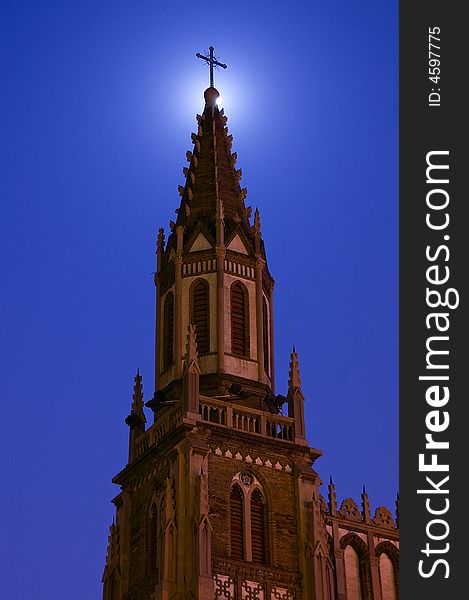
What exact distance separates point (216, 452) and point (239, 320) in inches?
Answer: 267

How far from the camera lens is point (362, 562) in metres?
43.5

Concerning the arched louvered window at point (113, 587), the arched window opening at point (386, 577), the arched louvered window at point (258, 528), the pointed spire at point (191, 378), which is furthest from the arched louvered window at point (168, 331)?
the arched window opening at point (386, 577)

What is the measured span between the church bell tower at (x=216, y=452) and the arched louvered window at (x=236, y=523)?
0.13ft

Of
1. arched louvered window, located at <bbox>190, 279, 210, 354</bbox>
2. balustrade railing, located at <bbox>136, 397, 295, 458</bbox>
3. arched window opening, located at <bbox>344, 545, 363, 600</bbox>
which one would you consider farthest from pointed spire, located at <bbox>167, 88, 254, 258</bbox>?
arched window opening, located at <bbox>344, 545, 363, 600</bbox>

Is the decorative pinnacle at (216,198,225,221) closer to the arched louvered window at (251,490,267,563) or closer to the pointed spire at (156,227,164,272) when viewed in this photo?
the pointed spire at (156,227,164,272)

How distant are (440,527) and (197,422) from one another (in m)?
18.8

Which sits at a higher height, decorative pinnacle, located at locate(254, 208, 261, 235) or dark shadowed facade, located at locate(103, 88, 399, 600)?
decorative pinnacle, located at locate(254, 208, 261, 235)

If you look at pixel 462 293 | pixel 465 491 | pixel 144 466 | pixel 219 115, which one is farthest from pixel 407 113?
pixel 219 115

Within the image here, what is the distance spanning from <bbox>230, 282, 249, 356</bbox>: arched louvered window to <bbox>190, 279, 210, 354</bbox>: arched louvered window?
3.19 feet

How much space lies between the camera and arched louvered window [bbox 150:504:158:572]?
40594 mm

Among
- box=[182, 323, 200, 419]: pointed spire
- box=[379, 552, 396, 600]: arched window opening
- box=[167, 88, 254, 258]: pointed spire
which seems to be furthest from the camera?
box=[167, 88, 254, 258]: pointed spire

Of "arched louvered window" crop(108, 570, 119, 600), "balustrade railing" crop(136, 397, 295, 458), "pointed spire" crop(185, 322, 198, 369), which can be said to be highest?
"pointed spire" crop(185, 322, 198, 369)

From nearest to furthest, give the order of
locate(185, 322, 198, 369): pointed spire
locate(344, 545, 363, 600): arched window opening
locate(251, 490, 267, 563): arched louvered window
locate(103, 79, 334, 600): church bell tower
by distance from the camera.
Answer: locate(103, 79, 334, 600): church bell tower → locate(251, 490, 267, 563): arched louvered window → locate(185, 322, 198, 369): pointed spire → locate(344, 545, 363, 600): arched window opening

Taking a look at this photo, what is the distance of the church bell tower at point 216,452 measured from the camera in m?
39.3
